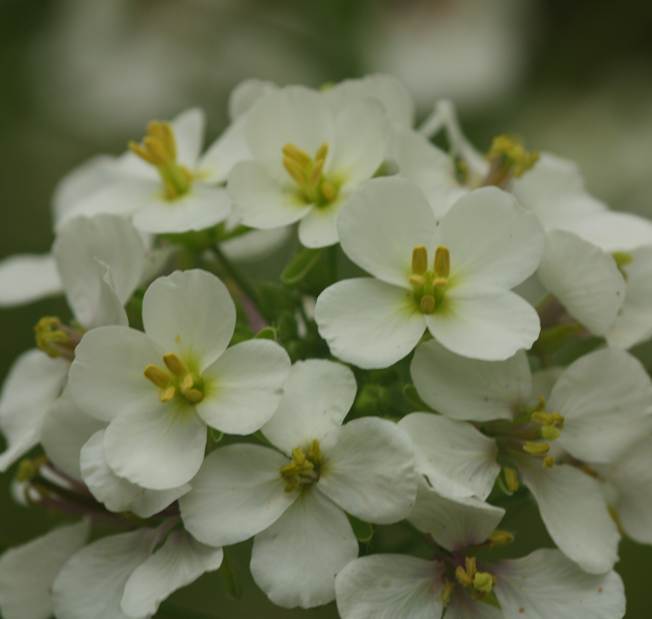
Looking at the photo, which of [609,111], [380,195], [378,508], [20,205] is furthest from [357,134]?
[20,205]

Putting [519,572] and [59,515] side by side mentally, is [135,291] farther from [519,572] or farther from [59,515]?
[519,572]

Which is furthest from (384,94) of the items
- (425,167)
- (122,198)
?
(122,198)

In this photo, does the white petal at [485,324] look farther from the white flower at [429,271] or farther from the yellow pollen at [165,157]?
the yellow pollen at [165,157]

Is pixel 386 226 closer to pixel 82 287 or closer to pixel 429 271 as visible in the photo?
pixel 429 271

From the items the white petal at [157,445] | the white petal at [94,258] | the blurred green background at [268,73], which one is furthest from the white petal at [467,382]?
the blurred green background at [268,73]

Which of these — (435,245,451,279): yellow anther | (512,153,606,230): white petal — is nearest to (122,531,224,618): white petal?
(435,245,451,279): yellow anther

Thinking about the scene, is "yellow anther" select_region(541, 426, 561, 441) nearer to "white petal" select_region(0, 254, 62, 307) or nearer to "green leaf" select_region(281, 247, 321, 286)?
"green leaf" select_region(281, 247, 321, 286)

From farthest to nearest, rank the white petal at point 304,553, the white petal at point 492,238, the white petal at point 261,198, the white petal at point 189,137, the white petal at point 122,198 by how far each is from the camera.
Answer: the white petal at point 189,137, the white petal at point 122,198, the white petal at point 261,198, the white petal at point 492,238, the white petal at point 304,553
